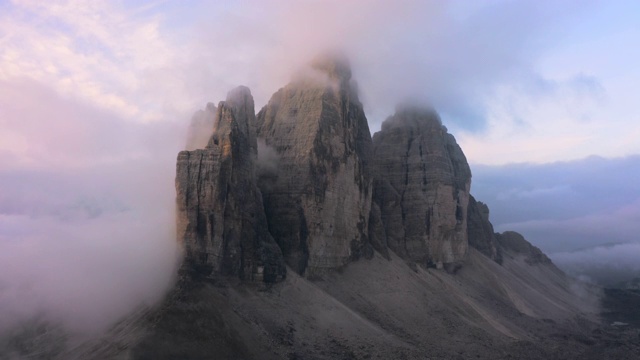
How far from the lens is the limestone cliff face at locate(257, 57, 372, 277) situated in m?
68.8

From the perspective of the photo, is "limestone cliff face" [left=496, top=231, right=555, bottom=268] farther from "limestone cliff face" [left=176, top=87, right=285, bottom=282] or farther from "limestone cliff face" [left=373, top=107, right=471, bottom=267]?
"limestone cliff face" [left=176, top=87, right=285, bottom=282]

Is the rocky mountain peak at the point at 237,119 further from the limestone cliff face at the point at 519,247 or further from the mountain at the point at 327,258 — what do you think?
the limestone cliff face at the point at 519,247

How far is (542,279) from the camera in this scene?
436 feet

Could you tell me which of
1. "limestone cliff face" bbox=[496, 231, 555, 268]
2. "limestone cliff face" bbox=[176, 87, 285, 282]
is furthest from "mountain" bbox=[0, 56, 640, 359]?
"limestone cliff face" bbox=[496, 231, 555, 268]

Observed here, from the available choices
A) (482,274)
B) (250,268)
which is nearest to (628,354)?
(482,274)

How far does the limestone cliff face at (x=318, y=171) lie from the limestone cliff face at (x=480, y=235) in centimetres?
4868

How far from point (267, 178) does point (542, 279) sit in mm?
85234

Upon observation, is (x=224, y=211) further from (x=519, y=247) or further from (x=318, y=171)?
(x=519, y=247)

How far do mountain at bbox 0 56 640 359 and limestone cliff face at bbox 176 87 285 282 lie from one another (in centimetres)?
12

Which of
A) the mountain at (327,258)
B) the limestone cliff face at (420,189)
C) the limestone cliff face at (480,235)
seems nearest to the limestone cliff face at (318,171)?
the mountain at (327,258)

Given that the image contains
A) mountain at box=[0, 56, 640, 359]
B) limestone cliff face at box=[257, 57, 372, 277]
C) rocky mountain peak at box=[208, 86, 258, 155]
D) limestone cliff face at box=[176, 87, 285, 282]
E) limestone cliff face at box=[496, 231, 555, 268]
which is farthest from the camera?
limestone cliff face at box=[496, 231, 555, 268]

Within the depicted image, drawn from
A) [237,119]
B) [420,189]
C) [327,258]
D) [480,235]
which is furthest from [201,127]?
[480,235]

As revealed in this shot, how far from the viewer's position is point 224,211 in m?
57.3

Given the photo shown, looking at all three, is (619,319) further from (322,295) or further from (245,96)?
(245,96)
